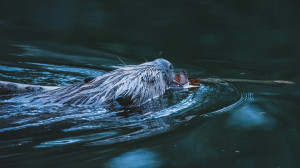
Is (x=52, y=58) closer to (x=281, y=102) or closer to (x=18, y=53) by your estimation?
(x=18, y=53)

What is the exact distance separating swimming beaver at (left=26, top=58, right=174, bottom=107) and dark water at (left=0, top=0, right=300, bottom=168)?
0.41 ft

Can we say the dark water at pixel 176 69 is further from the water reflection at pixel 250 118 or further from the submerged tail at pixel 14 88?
the submerged tail at pixel 14 88

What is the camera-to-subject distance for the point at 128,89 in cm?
464

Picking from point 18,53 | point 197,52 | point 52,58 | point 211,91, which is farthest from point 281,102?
point 18,53

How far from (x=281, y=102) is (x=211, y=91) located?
2.39 ft

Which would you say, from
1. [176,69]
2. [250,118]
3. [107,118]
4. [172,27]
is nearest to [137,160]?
[107,118]

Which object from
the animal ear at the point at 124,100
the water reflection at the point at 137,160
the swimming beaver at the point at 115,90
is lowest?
the water reflection at the point at 137,160

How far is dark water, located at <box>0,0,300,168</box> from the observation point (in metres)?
3.30

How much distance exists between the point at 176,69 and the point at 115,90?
169 centimetres

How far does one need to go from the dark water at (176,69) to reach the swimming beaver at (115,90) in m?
0.13

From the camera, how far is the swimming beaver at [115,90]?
4.43 meters

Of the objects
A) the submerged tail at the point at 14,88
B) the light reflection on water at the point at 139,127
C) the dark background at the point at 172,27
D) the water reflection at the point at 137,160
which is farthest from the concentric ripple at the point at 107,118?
the dark background at the point at 172,27

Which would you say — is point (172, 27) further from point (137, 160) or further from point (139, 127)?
point (137, 160)

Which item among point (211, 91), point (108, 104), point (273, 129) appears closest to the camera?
point (273, 129)
